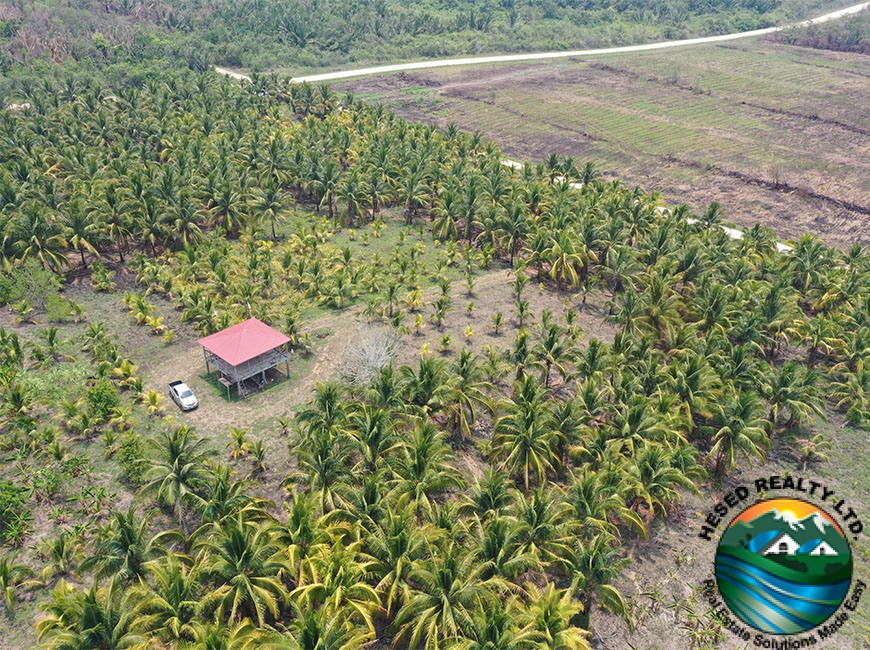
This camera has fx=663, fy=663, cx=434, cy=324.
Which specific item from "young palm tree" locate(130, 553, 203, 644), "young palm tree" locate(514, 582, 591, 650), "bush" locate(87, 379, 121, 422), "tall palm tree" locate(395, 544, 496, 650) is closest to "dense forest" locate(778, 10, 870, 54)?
"young palm tree" locate(514, 582, 591, 650)

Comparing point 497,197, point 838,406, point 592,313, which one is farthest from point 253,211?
point 838,406

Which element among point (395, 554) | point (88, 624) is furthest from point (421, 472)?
point (88, 624)

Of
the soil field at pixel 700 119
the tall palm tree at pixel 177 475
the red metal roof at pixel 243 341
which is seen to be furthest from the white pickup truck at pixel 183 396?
the soil field at pixel 700 119

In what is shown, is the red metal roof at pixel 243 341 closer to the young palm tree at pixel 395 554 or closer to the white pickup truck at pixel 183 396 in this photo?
the white pickup truck at pixel 183 396

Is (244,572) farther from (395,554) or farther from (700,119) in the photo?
(700,119)

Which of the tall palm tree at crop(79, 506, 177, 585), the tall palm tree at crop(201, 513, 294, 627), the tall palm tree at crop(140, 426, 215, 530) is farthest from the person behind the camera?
the tall palm tree at crop(140, 426, 215, 530)

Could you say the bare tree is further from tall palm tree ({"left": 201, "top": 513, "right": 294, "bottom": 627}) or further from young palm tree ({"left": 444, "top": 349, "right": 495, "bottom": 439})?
tall palm tree ({"left": 201, "top": 513, "right": 294, "bottom": 627})

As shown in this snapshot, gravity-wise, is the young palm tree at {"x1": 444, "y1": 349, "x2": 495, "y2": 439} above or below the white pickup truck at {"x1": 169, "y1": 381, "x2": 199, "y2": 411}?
above
